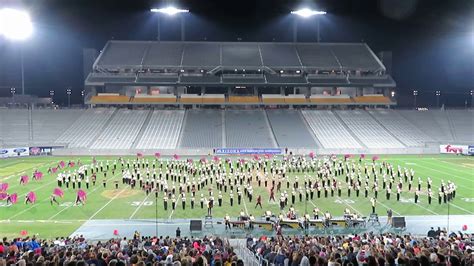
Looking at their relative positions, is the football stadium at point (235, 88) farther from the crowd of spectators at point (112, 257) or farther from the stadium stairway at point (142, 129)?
the crowd of spectators at point (112, 257)

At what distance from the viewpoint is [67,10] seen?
137 feet

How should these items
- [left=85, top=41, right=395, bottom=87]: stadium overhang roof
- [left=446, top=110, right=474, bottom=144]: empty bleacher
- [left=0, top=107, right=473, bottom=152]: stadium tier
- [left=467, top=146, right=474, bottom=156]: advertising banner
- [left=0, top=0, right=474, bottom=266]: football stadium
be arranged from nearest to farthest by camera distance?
[left=0, top=0, right=474, bottom=266]: football stadium, [left=467, top=146, right=474, bottom=156]: advertising banner, [left=0, top=107, right=473, bottom=152]: stadium tier, [left=446, top=110, right=474, bottom=144]: empty bleacher, [left=85, top=41, right=395, bottom=87]: stadium overhang roof

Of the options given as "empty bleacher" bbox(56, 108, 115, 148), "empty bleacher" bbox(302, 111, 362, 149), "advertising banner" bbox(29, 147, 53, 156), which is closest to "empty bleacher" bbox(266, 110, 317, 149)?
"empty bleacher" bbox(302, 111, 362, 149)

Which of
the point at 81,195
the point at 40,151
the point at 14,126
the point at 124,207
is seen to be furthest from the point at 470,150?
the point at 14,126

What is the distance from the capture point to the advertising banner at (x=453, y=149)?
3902 centimetres

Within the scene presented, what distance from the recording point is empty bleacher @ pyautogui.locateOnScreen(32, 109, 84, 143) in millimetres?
41172

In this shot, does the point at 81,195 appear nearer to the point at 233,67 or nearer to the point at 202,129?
the point at 202,129

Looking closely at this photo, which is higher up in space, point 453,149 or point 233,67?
point 233,67

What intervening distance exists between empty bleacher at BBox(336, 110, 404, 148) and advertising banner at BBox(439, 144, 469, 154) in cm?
348

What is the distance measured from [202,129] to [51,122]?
48.9 feet

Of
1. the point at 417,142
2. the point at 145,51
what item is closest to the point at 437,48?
the point at 417,142

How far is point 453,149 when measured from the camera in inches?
1558

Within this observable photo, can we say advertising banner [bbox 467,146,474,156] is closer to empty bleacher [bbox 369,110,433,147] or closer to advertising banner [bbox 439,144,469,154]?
advertising banner [bbox 439,144,469,154]

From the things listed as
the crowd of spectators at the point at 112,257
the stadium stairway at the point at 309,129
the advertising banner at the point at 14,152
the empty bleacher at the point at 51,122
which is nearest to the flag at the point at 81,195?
the crowd of spectators at the point at 112,257
